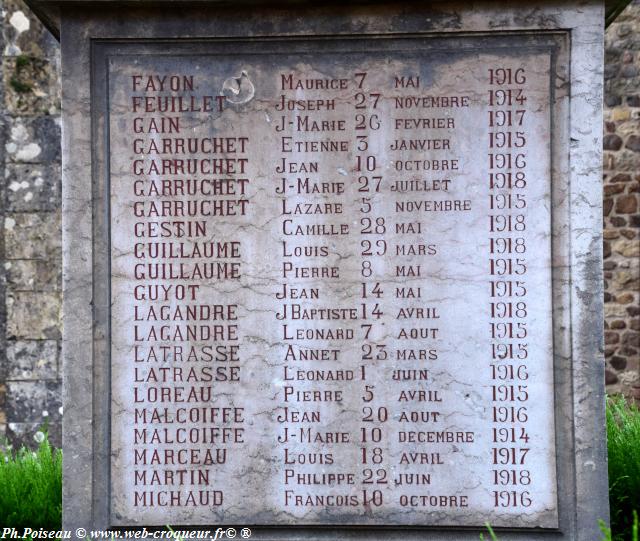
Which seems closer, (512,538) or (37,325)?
(512,538)

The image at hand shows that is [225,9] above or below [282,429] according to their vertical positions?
above

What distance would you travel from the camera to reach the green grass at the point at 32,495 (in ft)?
14.1

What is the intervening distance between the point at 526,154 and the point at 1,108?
5.14 m

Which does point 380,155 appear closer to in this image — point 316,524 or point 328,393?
point 328,393

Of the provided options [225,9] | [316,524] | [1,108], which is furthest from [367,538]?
[1,108]

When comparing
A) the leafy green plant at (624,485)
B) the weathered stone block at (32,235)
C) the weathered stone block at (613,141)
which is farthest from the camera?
the weathered stone block at (613,141)

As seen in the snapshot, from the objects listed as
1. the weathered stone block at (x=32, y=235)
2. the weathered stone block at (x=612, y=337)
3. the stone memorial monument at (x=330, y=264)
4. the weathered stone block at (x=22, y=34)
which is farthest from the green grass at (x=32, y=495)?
the weathered stone block at (x=612, y=337)

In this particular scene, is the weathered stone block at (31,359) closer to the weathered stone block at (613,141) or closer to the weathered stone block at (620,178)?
the weathered stone block at (620,178)

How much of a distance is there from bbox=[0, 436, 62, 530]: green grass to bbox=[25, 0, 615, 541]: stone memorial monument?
2.22 ft

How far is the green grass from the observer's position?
14.1ft

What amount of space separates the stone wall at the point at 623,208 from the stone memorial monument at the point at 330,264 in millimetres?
8268

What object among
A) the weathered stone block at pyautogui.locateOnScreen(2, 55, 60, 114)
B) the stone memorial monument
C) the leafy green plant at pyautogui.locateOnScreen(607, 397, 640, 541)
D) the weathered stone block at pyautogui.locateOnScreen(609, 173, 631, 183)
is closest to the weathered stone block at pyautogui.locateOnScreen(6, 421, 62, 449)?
the weathered stone block at pyautogui.locateOnScreen(2, 55, 60, 114)

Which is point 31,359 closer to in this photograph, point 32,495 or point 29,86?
point 29,86

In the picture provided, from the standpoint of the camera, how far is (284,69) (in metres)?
3.82
